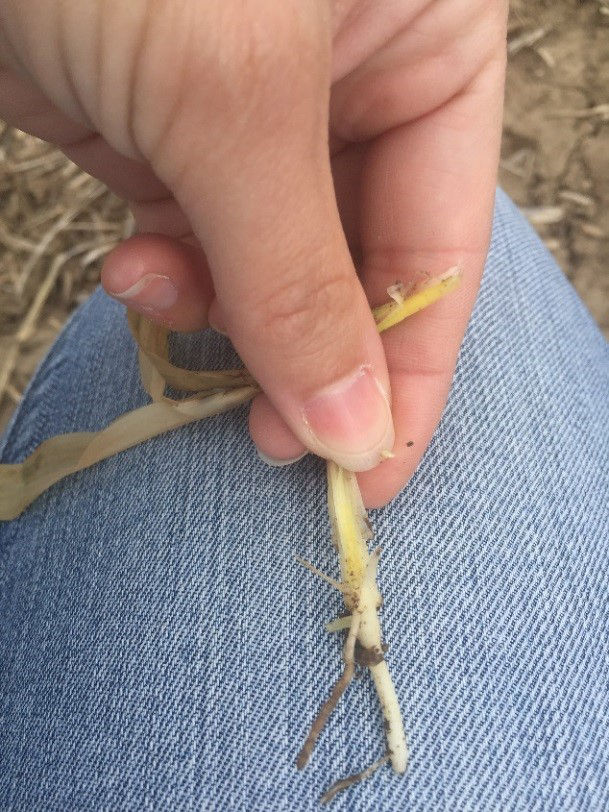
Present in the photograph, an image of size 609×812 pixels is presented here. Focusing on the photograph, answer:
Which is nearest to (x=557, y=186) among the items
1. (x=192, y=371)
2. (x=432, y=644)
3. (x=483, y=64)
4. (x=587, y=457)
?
(x=483, y=64)

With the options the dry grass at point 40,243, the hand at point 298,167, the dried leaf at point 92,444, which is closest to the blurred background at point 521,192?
the dry grass at point 40,243

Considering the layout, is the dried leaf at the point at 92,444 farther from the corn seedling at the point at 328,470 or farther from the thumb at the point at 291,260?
the thumb at the point at 291,260

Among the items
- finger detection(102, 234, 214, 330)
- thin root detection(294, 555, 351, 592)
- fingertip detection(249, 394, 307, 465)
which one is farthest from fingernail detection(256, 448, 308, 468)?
finger detection(102, 234, 214, 330)

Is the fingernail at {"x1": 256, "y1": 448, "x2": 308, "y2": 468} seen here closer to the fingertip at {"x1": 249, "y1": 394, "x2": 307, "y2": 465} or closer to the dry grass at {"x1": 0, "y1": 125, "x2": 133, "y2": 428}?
the fingertip at {"x1": 249, "y1": 394, "x2": 307, "y2": 465}

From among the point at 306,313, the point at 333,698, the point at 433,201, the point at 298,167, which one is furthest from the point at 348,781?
the point at 433,201

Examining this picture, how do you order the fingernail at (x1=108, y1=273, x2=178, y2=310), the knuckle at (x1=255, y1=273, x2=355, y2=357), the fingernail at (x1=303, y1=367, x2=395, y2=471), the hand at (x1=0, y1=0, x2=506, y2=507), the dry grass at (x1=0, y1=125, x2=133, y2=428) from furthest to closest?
the dry grass at (x1=0, y1=125, x2=133, y2=428) → the fingernail at (x1=108, y1=273, x2=178, y2=310) → the fingernail at (x1=303, y1=367, x2=395, y2=471) → the knuckle at (x1=255, y1=273, x2=355, y2=357) → the hand at (x1=0, y1=0, x2=506, y2=507)

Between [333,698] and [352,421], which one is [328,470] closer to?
[352,421]
